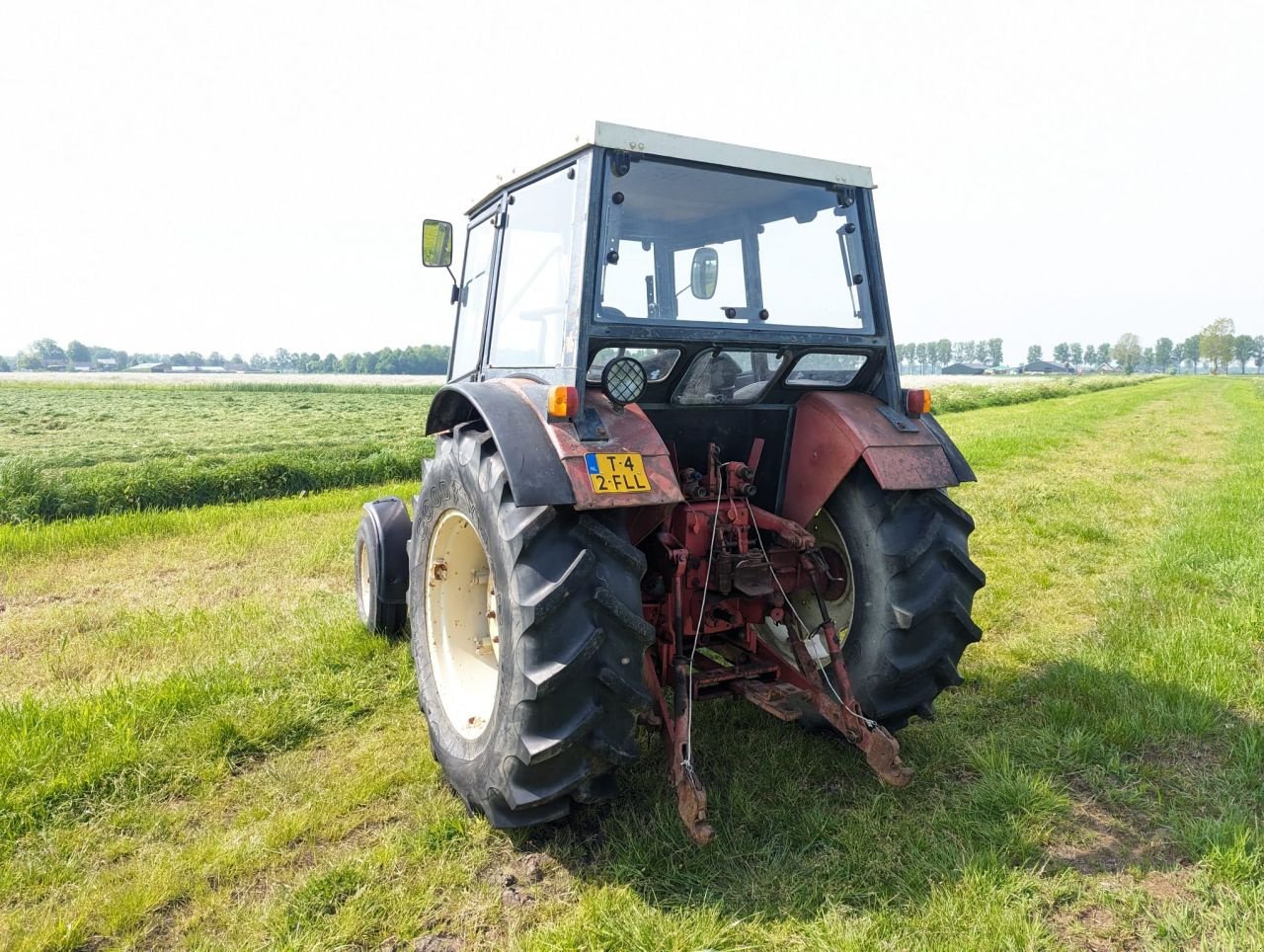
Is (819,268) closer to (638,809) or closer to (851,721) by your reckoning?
(851,721)

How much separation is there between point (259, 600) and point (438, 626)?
2.73 m

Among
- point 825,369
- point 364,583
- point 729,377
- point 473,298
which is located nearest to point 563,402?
point 729,377

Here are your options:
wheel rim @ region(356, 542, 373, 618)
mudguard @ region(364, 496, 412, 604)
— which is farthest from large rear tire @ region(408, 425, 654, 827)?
wheel rim @ region(356, 542, 373, 618)

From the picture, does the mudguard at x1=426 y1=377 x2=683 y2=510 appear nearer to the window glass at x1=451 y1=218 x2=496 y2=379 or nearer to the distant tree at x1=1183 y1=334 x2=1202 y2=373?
the window glass at x1=451 y1=218 x2=496 y2=379

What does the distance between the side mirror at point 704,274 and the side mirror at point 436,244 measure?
1.31m

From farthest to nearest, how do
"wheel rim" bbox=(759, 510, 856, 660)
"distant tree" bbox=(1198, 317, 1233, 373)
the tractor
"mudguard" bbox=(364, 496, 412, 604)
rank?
"distant tree" bbox=(1198, 317, 1233, 373)
"mudguard" bbox=(364, 496, 412, 604)
"wheel rim" bbox=(759, 510, 856, 660)
the tractor

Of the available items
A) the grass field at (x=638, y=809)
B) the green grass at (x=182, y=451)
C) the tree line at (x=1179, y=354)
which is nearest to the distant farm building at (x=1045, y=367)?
the tree line at (x=1179, y=354)

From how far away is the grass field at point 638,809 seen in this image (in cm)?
246

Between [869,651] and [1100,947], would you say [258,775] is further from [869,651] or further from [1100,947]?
[1100,947]

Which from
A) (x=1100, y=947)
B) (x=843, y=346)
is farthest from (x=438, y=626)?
(x=1100, y=947)

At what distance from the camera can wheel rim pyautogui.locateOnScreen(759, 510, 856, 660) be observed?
3.36 m

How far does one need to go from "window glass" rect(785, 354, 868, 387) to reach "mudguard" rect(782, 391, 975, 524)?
2.7 inches

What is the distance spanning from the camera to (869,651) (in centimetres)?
319

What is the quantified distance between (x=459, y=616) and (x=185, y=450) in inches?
485
